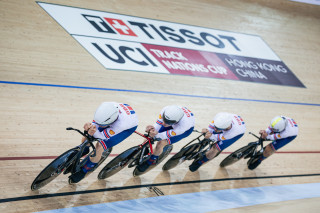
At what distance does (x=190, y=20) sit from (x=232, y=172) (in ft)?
15.0

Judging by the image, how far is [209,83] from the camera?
7.61 m

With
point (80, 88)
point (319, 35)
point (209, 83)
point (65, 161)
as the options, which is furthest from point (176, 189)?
point (319, 35)

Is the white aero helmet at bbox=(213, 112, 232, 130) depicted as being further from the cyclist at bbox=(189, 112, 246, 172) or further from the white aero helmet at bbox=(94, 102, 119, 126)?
the white aero helmet at bbox=(94, 102, 119, 126)

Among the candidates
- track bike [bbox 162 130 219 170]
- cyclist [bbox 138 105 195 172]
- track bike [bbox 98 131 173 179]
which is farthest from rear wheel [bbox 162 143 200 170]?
track bike [bbox 98 131 173 179]

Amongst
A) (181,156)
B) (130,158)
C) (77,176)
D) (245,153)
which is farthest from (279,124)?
(77,176)

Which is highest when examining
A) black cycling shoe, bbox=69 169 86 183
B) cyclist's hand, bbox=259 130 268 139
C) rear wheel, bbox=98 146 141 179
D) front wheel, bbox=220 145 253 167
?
cyclist's hand, bbox=259 130 268 139

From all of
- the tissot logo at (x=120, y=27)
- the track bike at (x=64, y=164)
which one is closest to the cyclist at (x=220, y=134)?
the track bike at (x=64, y=164)

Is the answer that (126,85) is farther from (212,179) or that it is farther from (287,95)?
(287,95)

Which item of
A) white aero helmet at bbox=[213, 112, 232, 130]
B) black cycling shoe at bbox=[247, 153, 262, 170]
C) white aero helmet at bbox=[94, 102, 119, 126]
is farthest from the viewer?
black cycling shoe at bbox=[247, 153, 262, 170]

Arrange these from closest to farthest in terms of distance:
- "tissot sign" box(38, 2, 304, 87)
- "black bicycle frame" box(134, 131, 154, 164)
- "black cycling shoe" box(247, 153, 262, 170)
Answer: "black bicycle frame" box(134, 131, 154, 164) < "black cycling shoe" box(247, 153, 262, 170) < "tissot sign" box(38, 2, 304, 87)

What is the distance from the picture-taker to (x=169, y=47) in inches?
308

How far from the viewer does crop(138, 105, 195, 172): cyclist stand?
410 cm

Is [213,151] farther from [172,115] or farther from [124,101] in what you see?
[124,101]

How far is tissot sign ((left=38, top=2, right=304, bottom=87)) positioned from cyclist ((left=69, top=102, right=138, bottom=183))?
309 centimetres
